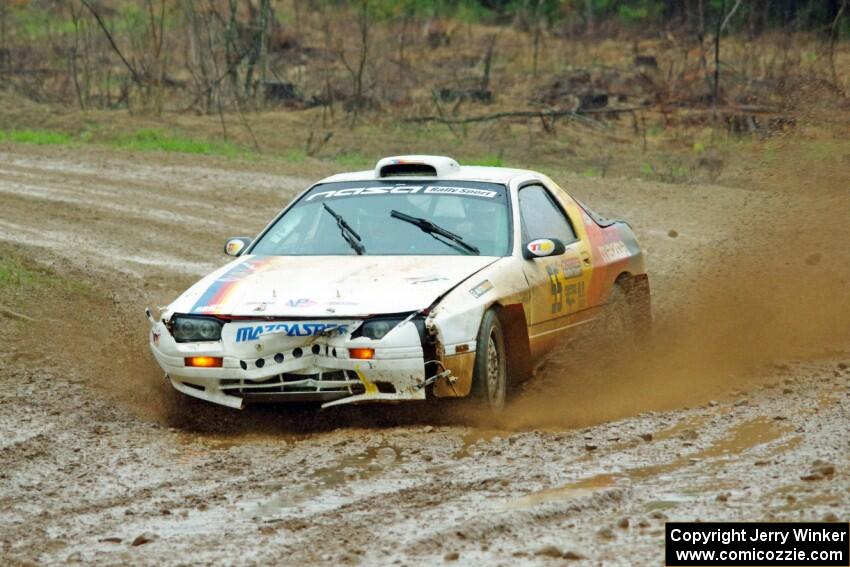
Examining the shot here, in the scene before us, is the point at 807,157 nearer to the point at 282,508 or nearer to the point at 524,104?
the point at 282,508

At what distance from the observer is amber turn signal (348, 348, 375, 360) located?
6.95 metres

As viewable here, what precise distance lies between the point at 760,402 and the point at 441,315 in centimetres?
193

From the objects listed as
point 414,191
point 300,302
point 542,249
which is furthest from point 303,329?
point 414,191

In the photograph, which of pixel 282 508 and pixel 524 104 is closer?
pixel 282 508

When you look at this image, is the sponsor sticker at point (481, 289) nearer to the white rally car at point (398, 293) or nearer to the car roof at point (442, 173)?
the white rally car at point (398, 293)

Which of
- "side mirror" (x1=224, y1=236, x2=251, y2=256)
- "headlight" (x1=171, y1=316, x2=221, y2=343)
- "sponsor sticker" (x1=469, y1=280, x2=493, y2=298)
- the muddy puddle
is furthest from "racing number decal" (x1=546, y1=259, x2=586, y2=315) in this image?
"headlight" (x1=171, y1=316, x2=221, y2=343)

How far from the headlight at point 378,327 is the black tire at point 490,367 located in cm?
48

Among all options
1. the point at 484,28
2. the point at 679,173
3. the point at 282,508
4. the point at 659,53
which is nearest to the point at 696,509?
the point at 282,508

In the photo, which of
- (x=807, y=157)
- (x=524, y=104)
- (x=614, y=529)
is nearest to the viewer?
(x=614, y=529)

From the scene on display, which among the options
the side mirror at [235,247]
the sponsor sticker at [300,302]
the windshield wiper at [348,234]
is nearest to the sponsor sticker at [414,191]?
the windshield wiper at [348,234]

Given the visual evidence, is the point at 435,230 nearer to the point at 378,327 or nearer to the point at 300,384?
the point at 378,327

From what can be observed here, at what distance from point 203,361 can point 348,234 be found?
4.95 feet

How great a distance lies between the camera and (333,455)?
21.8 ft

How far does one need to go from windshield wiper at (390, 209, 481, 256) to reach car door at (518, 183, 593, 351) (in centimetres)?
34
